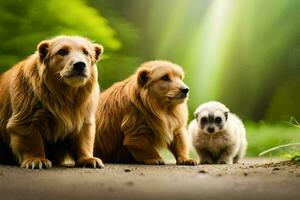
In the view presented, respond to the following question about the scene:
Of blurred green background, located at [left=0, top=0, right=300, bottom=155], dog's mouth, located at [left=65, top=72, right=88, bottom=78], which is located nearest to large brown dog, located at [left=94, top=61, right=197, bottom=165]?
dog's mouth, located at [left=65, top=72, right=88, bottom=78]

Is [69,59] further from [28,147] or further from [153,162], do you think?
[153,162]

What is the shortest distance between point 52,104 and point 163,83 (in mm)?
1059

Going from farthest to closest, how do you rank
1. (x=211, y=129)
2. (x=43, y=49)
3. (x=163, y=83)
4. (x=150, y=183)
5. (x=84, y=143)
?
1. (x=211, y=129)
2. (x=163, y=83)
3. (x=84, y=143)
4. (x=43, y=49)
5. (x=150, y=183)

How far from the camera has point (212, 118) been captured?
19.4ft

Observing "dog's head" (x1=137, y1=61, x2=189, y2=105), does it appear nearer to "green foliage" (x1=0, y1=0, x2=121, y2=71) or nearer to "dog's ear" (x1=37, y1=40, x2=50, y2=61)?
"dog's ear" (x1=37, y1=40, x2=50, y2=61)

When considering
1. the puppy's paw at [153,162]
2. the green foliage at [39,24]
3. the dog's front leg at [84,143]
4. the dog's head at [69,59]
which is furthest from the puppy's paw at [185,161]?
the green foliage at [39,24]

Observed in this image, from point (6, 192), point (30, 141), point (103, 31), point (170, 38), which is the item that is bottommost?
point (6, 192)

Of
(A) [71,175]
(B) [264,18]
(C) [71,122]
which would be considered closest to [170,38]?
(B) [264,18]

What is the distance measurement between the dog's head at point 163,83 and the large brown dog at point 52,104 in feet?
1.94

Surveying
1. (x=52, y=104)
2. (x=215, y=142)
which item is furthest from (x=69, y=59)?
(x=215, y=142)

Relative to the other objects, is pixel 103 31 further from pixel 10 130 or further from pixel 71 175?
pixel 71 175

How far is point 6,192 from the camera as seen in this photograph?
3588 millimetres

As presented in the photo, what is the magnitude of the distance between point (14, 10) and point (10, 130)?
2.74 m

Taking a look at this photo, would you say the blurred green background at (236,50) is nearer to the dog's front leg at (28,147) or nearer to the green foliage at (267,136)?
the green foliage at (267,136)
